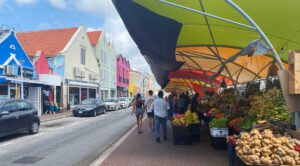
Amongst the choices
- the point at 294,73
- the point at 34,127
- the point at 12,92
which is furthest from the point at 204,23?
the point at 12,92

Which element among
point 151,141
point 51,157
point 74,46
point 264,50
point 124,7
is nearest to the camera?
point 264,50

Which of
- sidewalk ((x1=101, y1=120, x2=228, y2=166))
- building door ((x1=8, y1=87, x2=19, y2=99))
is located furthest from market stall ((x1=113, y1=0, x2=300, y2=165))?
building door ((x1=8, y1=87, x2=19, y2=99))

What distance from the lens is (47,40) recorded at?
35.0 m

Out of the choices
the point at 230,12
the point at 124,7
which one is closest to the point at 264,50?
the point at 230,12

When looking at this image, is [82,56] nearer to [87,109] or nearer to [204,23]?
[87,109]

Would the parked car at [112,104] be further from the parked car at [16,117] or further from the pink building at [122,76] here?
the pink building at [122,76]

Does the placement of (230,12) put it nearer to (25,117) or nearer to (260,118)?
(260,118)

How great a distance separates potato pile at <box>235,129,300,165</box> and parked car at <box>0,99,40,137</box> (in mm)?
9844

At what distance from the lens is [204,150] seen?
29.9 feet

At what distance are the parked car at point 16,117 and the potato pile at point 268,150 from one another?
9.84 metres

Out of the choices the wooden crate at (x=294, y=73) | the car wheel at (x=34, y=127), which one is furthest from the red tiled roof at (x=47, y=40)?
the wooden crate at (x=294, y=73)

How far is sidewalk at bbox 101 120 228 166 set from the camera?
7.56 metres

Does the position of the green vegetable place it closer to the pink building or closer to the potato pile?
the potato pile

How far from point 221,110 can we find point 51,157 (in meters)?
6.20
